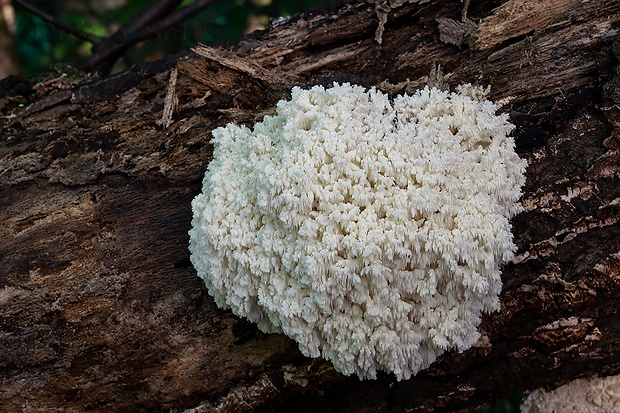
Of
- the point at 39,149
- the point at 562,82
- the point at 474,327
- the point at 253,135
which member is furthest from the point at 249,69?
the point at 474,327

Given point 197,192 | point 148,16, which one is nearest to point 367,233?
point 197,192

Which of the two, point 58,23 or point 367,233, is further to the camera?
point 58,23

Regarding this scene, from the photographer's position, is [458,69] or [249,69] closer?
[458,69]

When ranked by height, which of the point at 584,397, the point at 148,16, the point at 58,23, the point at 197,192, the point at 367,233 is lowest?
the point at 584,397

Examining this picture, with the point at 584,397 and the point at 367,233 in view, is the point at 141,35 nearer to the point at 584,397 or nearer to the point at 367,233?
the point at 367,233

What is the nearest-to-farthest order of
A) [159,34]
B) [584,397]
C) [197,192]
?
[584,397], [197,192], [159,34]

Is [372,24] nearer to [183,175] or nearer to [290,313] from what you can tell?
[183,175]
